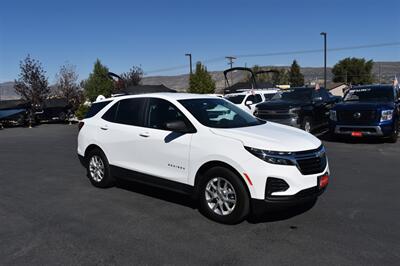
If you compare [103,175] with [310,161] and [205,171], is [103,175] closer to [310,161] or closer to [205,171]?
[205,171]

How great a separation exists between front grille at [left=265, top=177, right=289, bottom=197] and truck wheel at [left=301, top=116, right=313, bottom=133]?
8990mm

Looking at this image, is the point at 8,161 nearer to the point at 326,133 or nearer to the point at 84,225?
the point at 84,225

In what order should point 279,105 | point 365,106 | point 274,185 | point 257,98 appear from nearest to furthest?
point 274,185
point 365,106
point 279,105
point 257,98

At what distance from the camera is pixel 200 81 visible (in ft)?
128

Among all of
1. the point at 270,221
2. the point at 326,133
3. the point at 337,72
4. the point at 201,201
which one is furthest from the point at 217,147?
the point at 337,72

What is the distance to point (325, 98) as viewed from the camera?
15516mm

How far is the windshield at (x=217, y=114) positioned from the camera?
5582mm

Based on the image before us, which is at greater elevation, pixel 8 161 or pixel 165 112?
pixel 165 112

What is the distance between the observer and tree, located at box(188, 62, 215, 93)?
39.0 m

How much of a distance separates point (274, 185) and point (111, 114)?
3369 millimetres

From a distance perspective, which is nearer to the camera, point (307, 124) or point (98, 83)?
point (307, 124)

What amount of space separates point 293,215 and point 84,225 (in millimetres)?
2822

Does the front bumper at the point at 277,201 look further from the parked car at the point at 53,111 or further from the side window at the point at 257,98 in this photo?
the parked car at the point at 53,111

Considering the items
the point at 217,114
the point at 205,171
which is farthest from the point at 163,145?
the point at 217,114
